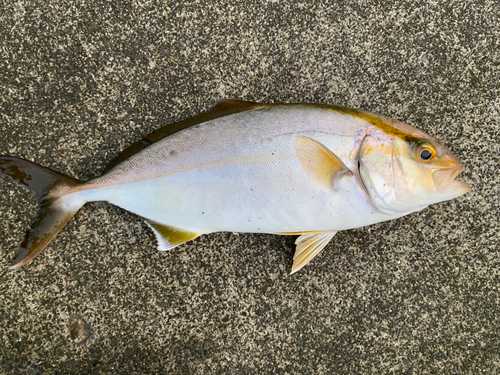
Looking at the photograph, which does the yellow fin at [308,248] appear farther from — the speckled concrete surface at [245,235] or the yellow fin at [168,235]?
the yellow fin at [168,235]

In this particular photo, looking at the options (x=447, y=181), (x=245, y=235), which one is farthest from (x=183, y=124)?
(x=447, y=181)

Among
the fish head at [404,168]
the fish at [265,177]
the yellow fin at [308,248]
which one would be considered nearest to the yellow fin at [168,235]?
the fish at [265,177]

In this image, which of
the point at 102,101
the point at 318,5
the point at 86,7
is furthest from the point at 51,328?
the point at 318,5

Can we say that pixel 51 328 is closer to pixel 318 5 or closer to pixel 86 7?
pixel 86 7

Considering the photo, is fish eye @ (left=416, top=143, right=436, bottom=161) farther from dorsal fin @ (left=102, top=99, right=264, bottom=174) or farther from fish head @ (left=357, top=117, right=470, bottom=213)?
dorsal fin @ (left=102, top=99, right=264, bottom=174)

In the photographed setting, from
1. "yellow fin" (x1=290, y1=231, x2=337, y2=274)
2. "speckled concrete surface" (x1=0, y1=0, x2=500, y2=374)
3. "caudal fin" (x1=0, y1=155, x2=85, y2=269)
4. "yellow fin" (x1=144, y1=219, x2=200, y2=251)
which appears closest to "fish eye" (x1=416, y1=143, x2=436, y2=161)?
"speckled concrete surface" (x1=0, y1=0, x2=500, y2=374)

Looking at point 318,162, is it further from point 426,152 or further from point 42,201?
point 42,201
